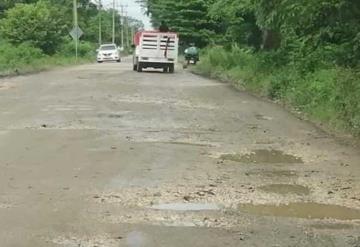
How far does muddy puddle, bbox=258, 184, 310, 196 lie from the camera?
9.23 m

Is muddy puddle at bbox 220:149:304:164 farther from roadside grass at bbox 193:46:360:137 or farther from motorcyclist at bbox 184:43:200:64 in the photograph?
motorcyclist at bbox 184:43:200:64

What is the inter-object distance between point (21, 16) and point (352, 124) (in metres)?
44.7

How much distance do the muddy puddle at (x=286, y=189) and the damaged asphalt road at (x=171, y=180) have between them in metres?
0.01

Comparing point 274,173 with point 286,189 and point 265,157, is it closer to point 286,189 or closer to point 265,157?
point 286,189

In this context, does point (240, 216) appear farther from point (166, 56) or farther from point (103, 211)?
point (166, 56)

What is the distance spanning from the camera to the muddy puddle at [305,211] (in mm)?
7965

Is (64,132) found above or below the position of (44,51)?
above

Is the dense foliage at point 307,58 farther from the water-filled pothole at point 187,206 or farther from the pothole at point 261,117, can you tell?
the water-filled pothole at point 187,206

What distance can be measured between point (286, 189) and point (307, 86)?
1082 cm

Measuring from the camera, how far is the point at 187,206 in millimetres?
8234

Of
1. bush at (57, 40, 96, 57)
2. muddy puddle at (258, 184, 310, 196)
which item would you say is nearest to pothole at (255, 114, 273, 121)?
muddy puddle at (258, 184, 310, 196)

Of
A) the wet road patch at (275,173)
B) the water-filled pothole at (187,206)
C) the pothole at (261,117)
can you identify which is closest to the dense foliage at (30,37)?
the pothole at (261,117)

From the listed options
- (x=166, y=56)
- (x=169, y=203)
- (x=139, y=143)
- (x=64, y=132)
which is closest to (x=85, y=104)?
(x=64, y=132)

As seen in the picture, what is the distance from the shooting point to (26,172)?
1010 cm
